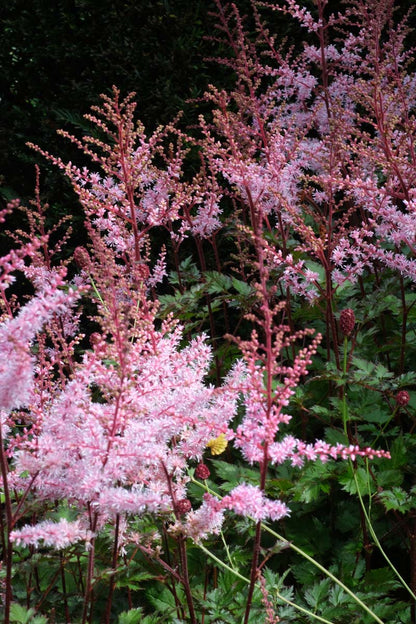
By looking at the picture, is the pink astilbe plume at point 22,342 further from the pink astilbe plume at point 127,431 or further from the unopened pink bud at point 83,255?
the unopened pink bud at point 83,255

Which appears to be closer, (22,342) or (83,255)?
(22,342)

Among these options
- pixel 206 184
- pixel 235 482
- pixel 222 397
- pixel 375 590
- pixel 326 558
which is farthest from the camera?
pixel 206 184

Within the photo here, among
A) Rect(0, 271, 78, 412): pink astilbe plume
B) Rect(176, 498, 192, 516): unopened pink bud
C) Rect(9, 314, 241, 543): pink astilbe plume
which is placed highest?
Rect(0, 271, 78, 412): pink astilbe plume

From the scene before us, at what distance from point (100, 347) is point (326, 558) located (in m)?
1.66

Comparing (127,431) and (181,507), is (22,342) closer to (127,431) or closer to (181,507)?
(127,431)

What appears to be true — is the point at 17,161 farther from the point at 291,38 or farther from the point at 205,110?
the point at 291,38

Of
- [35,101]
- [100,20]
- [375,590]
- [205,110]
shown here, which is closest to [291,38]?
[205,110]

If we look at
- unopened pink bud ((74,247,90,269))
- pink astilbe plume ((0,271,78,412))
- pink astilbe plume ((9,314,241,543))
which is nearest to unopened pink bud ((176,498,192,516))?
pink astilbe plume ((9,314,241,543))

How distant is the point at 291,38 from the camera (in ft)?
16.0

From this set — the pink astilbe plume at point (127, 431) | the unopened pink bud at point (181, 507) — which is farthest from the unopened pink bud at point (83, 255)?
the unopened pink bud at point (181, 507)

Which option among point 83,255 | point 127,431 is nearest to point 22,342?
point 127,431

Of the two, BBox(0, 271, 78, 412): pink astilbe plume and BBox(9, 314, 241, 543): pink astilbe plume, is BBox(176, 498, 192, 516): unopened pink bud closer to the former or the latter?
BBox(9, 314, 241, 543): pink astilbe plume

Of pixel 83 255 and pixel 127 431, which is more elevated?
pixel 83 255

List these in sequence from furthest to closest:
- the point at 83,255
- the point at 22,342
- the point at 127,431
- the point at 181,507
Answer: the point at 83,255
the point at 181,507
the point at 127,431
the point at 22,342
